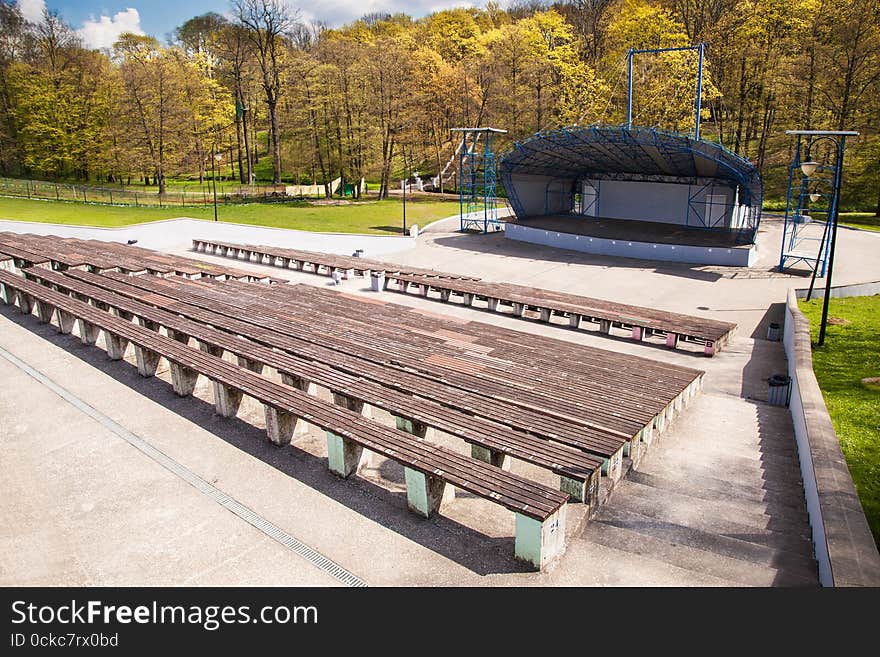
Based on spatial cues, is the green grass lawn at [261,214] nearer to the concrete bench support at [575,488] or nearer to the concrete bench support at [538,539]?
the concrete bench support at [575,488]

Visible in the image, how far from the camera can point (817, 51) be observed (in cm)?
3803

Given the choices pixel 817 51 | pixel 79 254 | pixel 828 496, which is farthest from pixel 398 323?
pixel 817 51

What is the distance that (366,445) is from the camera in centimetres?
671

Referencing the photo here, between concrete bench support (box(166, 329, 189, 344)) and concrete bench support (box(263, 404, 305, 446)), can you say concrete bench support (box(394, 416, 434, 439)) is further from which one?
concrete bench support (box(166, 329, 189, 344))

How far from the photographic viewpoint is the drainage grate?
5605 millimetres

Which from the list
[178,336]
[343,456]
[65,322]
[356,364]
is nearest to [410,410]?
[343,456]

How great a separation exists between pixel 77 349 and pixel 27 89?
141ft

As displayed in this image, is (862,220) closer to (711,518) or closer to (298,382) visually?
(711,518)

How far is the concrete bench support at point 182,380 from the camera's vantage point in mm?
9648

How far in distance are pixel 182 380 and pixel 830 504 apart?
895cm

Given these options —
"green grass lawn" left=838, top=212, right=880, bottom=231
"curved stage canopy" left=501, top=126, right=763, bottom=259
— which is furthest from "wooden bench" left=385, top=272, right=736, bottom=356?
"green grass lawn" left=838, top=212, right=880, bottom=231

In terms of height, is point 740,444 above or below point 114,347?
below
